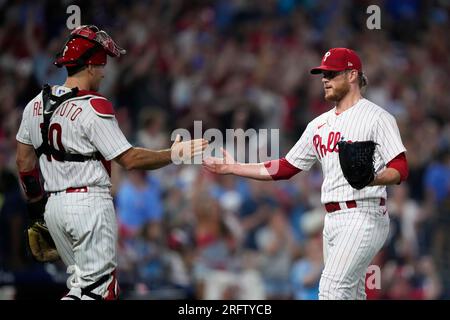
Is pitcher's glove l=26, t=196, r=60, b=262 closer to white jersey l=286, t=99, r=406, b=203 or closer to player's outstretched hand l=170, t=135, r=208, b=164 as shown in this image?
player's outstretched hand l=170, t=135, r=208, b=164

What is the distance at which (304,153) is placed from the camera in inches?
299

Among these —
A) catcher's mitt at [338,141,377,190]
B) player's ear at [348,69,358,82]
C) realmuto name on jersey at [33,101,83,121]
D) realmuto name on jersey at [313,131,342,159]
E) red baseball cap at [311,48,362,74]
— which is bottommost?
catcher's mitt at [338,141,377,190]

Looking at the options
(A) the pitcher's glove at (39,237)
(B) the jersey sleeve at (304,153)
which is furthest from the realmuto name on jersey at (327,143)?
(A) the pitcher's glove at (39,237)

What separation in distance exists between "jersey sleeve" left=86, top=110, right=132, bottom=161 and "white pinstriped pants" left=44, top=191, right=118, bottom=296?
29 centimetres

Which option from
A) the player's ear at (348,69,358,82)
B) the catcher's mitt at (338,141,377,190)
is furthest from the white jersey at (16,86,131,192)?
the player's ear at (348,69,358,82)

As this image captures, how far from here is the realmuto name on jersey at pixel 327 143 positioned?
7.20 metres

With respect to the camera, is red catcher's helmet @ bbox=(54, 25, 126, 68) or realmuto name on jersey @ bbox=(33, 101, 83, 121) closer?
realmuto name on jersey @ bbox=(33, 101, 83, 121)

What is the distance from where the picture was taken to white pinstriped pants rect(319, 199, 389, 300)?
22.9 feet

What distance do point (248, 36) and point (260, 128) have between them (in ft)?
7.56

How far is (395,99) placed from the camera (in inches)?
580

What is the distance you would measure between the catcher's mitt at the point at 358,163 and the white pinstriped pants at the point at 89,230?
4.93ft

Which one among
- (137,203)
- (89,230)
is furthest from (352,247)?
(137,203)

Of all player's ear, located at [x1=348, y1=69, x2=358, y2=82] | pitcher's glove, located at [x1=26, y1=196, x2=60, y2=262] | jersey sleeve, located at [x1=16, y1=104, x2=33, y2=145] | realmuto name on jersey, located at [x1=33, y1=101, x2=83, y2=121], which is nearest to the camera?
realmuto name on jersey, located at [x1=33, y1=101, x2=83, y2=121]

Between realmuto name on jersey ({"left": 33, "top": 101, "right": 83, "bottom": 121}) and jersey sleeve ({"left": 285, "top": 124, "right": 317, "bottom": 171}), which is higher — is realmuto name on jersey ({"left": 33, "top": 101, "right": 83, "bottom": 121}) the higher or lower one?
the higher one
